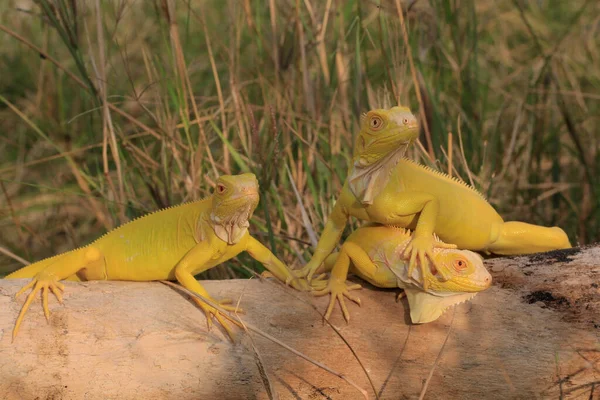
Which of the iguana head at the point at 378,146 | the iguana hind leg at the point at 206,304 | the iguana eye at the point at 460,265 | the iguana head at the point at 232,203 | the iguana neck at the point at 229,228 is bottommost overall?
the iguana hind leg at the point at 206,304

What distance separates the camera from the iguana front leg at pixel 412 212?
372 centimetres

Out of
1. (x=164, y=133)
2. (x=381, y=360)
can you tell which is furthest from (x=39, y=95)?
(x=381, y=360)

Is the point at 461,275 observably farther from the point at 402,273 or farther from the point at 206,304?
the point at 206,304

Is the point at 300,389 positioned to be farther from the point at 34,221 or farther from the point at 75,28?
the point at 34,221

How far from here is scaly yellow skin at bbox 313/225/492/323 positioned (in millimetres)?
3562

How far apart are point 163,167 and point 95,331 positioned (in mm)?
1858

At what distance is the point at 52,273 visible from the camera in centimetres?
377

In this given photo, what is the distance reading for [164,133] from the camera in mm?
5164

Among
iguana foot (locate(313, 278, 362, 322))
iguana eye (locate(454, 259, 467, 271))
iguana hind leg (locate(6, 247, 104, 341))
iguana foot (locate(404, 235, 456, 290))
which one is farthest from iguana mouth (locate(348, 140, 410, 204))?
iguana hind leg (locate(6, 247, 104, 341))

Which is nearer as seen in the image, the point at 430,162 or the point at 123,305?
the point at 123,305

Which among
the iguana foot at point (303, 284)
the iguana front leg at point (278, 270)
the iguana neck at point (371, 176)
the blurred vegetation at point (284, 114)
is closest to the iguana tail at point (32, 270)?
the blurred vegetation at point (284, 114)

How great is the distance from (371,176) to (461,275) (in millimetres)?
667

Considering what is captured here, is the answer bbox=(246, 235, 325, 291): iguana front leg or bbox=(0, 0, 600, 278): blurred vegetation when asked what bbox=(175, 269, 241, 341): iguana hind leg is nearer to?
bbox=(246, 235, 325, 291): iguana front leg

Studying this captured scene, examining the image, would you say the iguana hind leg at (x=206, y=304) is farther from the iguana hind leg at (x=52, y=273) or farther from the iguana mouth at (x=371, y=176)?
the iguana mouth at (x=371, y=176)
